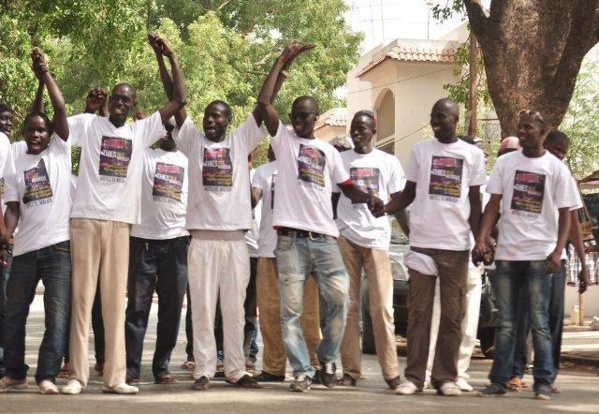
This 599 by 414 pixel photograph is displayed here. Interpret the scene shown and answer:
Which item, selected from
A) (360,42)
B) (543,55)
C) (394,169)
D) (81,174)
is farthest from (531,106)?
(360,42)

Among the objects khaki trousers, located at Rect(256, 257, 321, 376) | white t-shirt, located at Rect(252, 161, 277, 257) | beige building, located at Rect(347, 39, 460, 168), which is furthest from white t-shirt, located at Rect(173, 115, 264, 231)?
beige building, located at Rect(347, 39, 460, 168)

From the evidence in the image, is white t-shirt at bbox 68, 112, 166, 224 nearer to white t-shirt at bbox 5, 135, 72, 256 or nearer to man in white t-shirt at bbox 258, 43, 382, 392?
white t-shirt at bbox 5, 135, 72, 256

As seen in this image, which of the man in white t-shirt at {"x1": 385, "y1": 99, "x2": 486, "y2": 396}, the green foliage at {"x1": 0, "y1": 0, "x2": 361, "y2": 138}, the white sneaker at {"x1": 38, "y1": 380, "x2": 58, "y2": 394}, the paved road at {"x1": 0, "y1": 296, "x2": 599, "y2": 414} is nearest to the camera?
the paved road at {"x1": 0, "y1": 296, "x2": 599, "y2": 414}

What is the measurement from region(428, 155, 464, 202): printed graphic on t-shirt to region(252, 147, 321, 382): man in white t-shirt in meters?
1.44

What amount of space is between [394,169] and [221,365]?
232 cm

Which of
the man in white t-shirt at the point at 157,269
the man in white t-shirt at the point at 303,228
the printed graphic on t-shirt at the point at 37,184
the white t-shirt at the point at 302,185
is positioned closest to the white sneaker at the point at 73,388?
the man in white t-shirt at the point at 157,269

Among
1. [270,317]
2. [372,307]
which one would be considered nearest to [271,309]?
[270,317]

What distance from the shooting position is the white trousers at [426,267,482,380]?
9.76 metres

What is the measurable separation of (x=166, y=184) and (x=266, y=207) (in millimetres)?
852

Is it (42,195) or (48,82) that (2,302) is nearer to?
(42,195)

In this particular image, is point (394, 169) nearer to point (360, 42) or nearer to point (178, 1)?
point (178, 1)

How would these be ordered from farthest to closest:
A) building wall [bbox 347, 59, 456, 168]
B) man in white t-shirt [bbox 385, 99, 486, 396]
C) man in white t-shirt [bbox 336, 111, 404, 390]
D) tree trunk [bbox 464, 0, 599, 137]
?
building wall [bbox 347, 59, 456, 168] < tree trunk [bbox 464, 0, 599, 137] < man in white t-shirt [bbox 336, 111, 404, 390] < man in white t-shirt [bbox 385, 99, 486, 396]

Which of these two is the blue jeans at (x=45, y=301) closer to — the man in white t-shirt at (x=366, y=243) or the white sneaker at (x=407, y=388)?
the man in white t-shirt at (x=366, y=243)

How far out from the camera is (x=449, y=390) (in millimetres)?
9359
